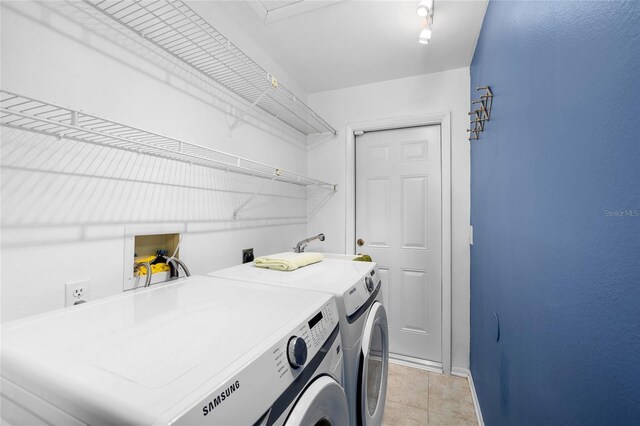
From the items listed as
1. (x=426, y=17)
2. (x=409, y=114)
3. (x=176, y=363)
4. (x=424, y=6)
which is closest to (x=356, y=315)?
(x=176, y=363)

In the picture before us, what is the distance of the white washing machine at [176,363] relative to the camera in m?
0.45

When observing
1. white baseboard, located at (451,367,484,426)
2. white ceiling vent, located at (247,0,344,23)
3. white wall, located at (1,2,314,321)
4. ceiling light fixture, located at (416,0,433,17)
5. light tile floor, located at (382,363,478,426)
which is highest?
white ceiling vent, located at (247,0,344,23)

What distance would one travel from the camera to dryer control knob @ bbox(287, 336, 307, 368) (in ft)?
2.21

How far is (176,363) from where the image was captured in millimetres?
549

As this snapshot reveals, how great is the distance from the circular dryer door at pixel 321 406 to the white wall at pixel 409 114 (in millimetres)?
1773

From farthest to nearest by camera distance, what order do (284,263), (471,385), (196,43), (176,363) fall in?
(471,385)
(284,263)
(196,43)
(176,363)

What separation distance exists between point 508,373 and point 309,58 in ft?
7.50

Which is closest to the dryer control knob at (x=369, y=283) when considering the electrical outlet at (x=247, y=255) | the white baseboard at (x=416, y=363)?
the electrical outlet at (x=247, y=255)

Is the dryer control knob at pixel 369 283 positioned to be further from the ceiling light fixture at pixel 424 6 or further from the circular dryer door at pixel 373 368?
the ceiling light fixture at pixel 424 6

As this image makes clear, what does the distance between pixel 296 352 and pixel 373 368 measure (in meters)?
0.91

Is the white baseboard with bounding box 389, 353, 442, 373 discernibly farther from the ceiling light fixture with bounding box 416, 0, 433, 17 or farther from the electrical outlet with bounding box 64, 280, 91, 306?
the ceiling light fixture with bounding box 416, 0, 433, 17

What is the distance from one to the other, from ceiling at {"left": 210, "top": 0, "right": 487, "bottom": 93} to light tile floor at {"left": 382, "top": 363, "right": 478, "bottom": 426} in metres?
2.49

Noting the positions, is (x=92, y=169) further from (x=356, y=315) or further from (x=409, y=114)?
(x=409, y=114)

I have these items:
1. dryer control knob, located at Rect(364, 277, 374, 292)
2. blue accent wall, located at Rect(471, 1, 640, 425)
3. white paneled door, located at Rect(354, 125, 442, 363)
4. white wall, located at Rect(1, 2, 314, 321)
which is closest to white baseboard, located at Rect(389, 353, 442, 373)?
white paneled door, located at Rect(354, 125, 442, 363)
